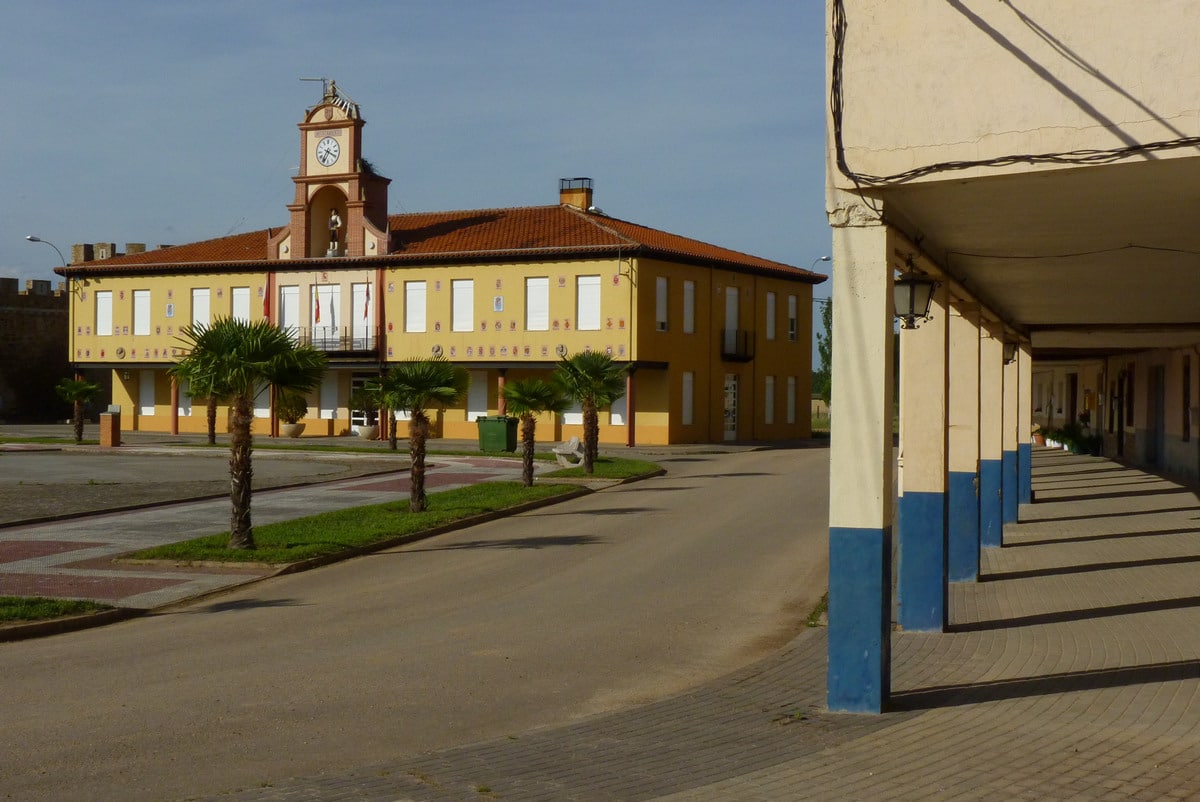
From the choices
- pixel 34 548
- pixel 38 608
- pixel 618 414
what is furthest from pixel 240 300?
pixel 38 608

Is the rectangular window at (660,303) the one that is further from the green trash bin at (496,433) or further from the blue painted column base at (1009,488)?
the blue painted column base at (1009,488)

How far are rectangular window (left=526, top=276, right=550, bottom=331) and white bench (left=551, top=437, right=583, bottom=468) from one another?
12076 millimetres

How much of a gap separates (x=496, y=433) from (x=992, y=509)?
2423 centimetres

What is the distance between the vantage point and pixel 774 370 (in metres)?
52.5

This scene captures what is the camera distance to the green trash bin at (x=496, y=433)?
40.0 m

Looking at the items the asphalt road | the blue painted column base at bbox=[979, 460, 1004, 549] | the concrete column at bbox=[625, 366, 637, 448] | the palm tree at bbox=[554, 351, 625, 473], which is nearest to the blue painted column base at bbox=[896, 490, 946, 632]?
the asphalt road

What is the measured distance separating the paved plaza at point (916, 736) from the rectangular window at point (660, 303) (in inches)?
1332

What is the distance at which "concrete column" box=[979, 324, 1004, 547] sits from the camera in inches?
684

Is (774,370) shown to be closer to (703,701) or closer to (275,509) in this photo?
(275,509)

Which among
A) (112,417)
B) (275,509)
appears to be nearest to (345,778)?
(275,509)

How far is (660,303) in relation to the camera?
46.0 metres

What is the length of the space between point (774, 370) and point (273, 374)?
37.3 m

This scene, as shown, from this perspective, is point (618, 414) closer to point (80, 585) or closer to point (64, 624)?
point (80, 585)

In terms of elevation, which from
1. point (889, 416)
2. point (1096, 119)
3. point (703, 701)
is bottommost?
point (703, 701)
